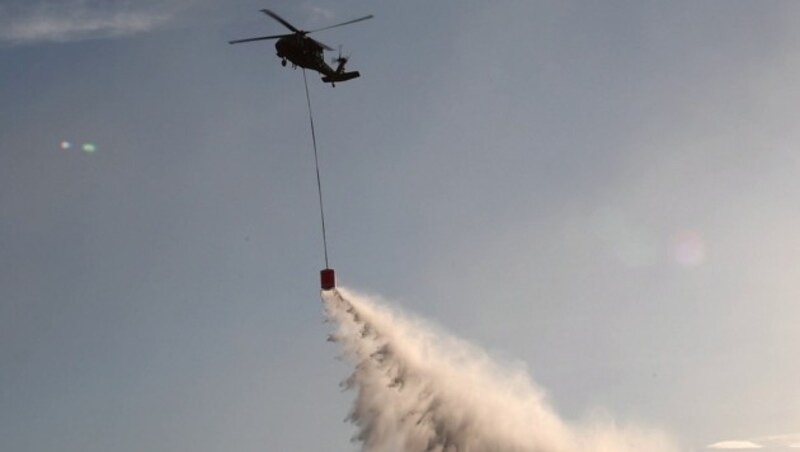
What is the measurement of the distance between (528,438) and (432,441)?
17158 millimetres

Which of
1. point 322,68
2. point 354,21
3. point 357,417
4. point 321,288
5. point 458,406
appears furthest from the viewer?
point 458,406

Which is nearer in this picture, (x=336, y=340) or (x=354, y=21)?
(x=354, y=21)

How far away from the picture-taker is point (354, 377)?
118m

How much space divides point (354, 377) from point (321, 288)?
24.0m

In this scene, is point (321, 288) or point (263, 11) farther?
point (263, 11)

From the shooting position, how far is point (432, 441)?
11888 centimetres

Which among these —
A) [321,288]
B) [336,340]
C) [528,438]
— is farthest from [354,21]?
[528,438]

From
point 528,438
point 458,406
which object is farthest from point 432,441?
point 528,438

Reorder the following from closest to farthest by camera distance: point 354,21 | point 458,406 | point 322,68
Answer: point 354,21 → point 322,68 → point 458,406

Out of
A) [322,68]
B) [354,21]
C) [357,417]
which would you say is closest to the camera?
[354,21]

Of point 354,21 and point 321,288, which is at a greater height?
point 354,21

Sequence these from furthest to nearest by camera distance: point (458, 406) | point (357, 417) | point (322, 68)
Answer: point (458, 406) → point (357, 417) → point (322, 68)

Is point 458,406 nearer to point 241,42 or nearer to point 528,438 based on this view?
point 528,438

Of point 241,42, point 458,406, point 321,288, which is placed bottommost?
point 321,288
